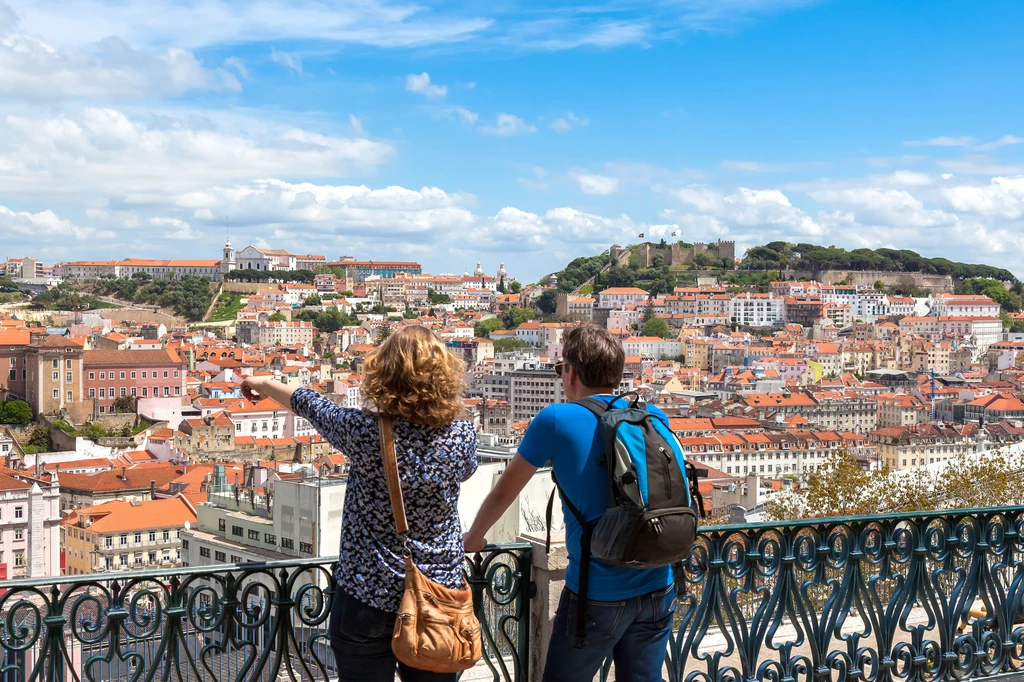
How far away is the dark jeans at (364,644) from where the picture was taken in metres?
2.28

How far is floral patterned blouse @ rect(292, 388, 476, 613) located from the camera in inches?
88.2

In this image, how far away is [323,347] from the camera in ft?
259

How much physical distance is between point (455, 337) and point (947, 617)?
79.1 meters

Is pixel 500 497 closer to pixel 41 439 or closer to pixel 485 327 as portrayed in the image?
pixel 41 439

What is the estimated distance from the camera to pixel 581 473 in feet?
7.80

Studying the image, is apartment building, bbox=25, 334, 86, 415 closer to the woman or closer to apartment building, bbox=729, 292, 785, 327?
the woman

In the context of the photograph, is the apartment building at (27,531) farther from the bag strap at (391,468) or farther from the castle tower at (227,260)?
the castle tower at (227,260)

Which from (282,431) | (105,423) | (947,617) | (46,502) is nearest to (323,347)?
(282,431)

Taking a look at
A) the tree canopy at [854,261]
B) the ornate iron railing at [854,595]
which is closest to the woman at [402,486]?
the ornate iron railing at [854,595]

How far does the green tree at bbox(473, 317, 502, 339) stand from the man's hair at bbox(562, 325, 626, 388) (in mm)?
84538

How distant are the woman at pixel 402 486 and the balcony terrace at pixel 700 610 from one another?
0.41m

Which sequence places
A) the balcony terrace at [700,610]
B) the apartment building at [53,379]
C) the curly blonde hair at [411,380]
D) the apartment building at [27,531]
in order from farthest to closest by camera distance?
the apartment building at [53,379] → the apartment building at [27,531] → the balcony terrace at [700,610] → the curly blonde hair at [411,380]

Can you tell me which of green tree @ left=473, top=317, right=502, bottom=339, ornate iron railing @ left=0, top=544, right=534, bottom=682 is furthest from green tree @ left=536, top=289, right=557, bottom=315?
ornate iron railing @ left=0, top=544, right=534, bottom=682

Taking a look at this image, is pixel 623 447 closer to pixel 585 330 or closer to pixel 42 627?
pixel 585 330
